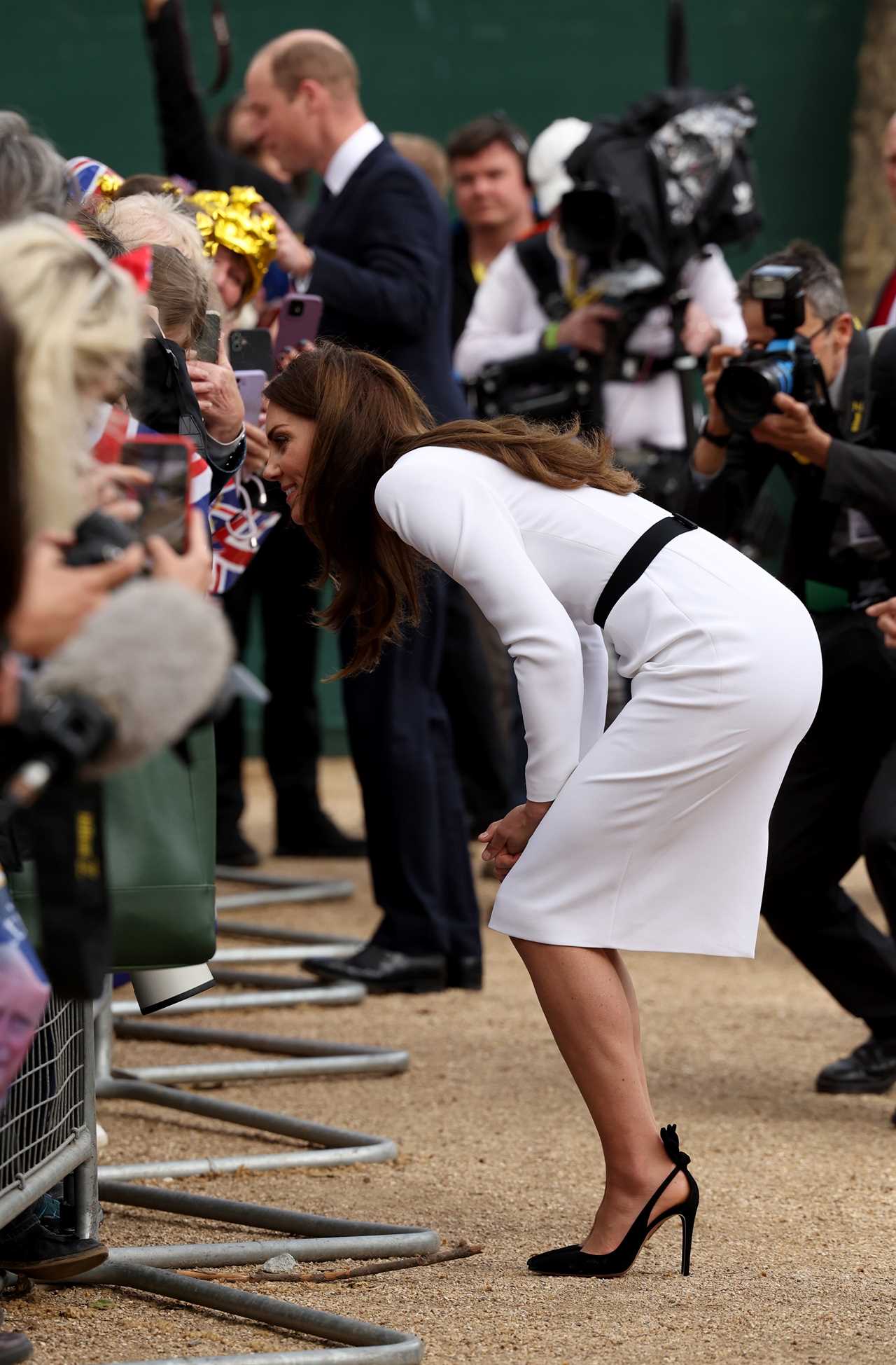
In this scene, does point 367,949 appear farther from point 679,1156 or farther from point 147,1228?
point 679,1156

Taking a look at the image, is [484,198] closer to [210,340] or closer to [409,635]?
[409,635]

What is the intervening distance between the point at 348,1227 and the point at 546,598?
1011 mm

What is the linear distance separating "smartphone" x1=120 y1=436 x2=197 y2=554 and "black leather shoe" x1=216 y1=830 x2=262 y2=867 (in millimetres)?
4056

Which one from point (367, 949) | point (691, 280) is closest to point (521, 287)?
point (691, 280)

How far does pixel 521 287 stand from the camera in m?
5.87

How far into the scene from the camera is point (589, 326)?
5.44m

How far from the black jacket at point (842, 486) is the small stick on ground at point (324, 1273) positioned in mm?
1592

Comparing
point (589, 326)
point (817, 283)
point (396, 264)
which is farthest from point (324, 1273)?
point (589, 326)

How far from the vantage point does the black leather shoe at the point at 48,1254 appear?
2691 millimetres

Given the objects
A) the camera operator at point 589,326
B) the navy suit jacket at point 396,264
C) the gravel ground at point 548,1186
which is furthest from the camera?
the camera operator at point 589,326

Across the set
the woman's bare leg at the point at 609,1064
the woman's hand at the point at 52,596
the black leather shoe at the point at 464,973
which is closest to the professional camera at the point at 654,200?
the black leather shoe at the point at 464,973

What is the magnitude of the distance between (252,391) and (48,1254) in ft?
5.11

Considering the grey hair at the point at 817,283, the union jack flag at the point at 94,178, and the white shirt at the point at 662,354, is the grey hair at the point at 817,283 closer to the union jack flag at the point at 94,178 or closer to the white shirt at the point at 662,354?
the union jack flag at the point at 94,178

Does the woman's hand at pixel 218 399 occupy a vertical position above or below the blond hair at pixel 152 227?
below
